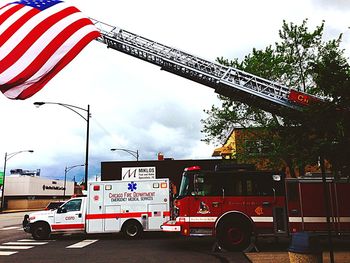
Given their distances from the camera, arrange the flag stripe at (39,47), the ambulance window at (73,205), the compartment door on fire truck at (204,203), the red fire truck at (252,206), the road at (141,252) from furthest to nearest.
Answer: the ambulance window at (73,205)
the compartment door on fire truck at (204,203)
the red fire truck at (252,206)
the road at (141,252)
the flag stripe at (39,47)

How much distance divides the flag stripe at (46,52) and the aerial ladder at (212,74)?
1908cm

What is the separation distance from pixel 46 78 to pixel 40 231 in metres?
12.3

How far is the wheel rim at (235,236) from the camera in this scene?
41.3 ft

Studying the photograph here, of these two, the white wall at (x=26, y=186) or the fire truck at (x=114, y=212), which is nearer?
the fire truck at (x=114, y=212)

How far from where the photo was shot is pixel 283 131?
36.3ft

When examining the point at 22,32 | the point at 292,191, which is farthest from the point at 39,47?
the point at 292,191

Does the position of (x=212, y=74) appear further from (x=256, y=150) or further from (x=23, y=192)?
(x=23, y=192)

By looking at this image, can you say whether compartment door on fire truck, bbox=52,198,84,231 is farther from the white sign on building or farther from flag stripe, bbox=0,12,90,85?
the white sign on building

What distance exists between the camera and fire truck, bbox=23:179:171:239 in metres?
17.1

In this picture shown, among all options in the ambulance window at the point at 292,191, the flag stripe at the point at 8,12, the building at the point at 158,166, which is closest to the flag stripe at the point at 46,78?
the flag stripe at the point at 8,12

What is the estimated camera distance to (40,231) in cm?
1734

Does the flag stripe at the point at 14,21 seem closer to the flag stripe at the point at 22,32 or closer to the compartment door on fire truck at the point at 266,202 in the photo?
the flag stripe at the point at 22,32

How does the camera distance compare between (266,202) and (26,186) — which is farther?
(26,186)

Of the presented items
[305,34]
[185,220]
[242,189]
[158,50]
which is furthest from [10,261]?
[305,34]
